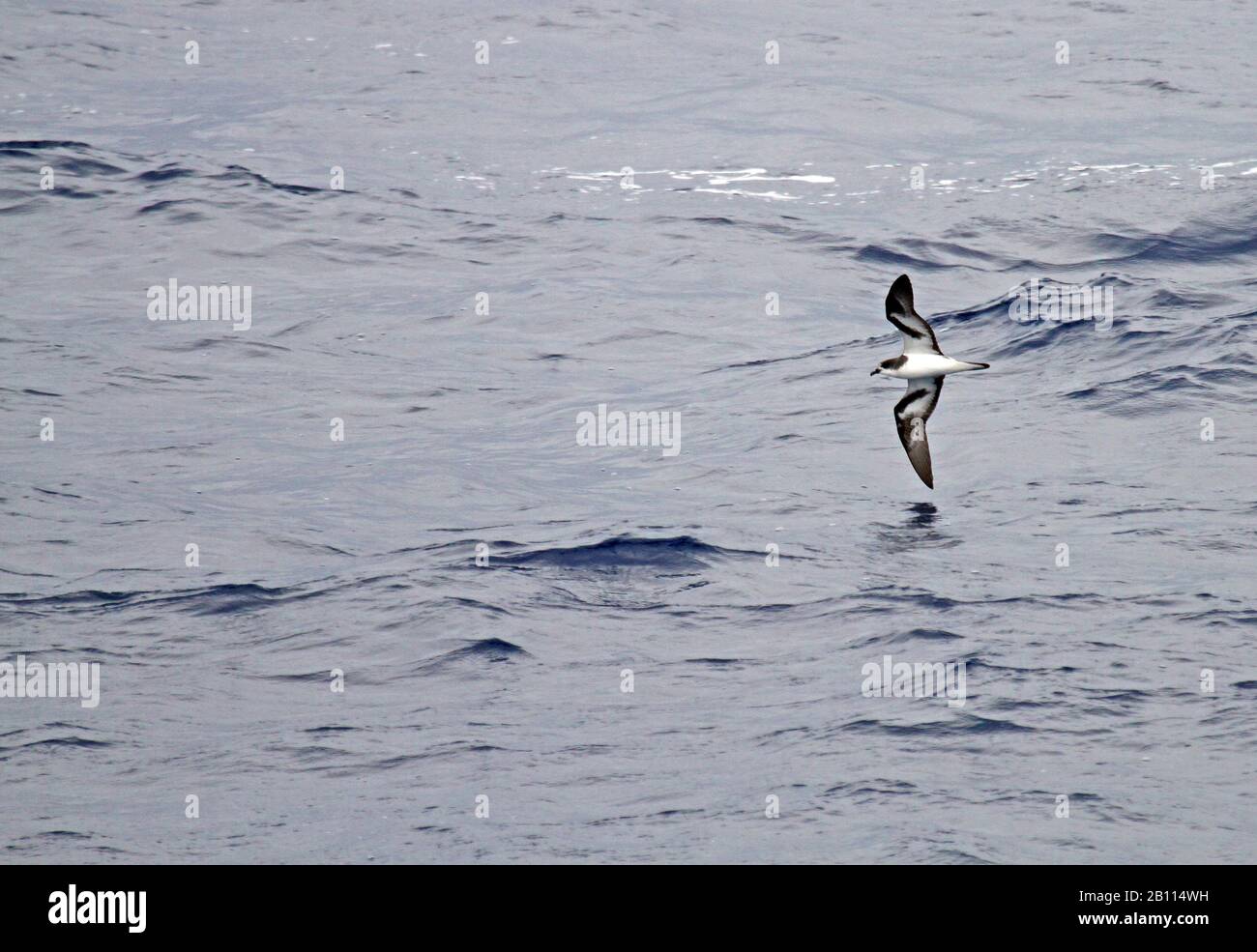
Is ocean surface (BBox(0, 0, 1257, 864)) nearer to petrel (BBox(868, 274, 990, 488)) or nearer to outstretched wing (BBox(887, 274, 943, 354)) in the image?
petrel (BBox(868, 274, 990, 488))

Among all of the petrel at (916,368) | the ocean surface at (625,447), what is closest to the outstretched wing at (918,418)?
the petrel at (916,368)

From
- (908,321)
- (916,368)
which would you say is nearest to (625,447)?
(916,368)

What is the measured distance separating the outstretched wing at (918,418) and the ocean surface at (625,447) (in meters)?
0.72

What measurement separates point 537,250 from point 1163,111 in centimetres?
1659

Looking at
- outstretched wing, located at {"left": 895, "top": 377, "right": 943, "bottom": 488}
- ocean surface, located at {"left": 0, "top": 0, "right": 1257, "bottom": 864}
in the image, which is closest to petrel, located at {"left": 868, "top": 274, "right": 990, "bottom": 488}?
outstretched wing, located at {"left": 895, "top": 377, "right": 943, "bottom": 488}

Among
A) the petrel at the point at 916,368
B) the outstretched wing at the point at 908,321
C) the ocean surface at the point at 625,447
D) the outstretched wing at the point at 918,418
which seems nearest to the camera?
the ocean surface at the point at 625,447

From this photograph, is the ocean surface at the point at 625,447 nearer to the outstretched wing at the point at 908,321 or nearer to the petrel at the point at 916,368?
the petrel at the point at 916,368

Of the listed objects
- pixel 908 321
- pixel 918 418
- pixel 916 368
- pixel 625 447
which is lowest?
pixel 625 447

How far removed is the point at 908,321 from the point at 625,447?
6.81 metres

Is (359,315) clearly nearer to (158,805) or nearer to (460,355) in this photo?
(460,355)

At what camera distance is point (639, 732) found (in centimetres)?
1659

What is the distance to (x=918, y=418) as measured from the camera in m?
21.8

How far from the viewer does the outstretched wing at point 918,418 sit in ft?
71.1

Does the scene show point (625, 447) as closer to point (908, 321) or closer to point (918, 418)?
point (918, 418)
